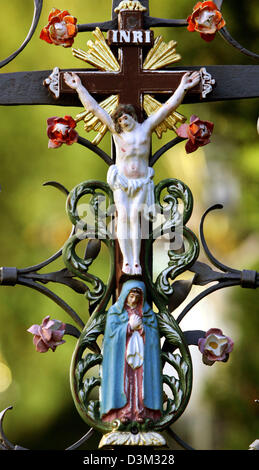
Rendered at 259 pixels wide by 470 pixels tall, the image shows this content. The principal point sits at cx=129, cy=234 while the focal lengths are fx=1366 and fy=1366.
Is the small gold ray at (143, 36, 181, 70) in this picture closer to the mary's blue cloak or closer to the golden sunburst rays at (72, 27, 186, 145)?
the golden sunburst rays at (72, 27, 186, 145)

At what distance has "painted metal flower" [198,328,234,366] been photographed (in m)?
6.55

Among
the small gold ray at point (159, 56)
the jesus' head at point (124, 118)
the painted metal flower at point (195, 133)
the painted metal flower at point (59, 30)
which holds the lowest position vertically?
the painted metal flower at point (195, 133)

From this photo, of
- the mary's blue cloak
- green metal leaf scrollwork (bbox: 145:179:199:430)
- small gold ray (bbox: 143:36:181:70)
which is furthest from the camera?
small gold ray (bbox: 143:36:181:70)

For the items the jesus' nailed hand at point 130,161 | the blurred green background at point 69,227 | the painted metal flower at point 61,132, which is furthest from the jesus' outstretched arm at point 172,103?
the blurred green background at point 69,227

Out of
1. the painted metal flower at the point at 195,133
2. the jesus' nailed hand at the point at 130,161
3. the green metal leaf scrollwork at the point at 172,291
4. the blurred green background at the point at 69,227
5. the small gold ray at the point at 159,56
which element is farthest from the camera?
the blurred green background at the point at 69,227

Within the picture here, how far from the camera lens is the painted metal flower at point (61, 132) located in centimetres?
671

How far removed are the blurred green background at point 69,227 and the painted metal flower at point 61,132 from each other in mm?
3254

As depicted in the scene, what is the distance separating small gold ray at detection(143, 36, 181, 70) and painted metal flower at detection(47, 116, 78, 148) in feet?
1.61

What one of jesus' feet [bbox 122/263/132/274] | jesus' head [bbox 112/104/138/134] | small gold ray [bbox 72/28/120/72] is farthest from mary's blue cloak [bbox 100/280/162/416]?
small gold ray [bbox 72/28/120/72]

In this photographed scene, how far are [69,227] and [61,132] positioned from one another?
11.6ft

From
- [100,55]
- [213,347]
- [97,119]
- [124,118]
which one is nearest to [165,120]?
[124,118]

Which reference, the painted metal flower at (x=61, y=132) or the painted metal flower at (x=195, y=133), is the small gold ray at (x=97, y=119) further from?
the painted metal flower at (x=195, y=133)
